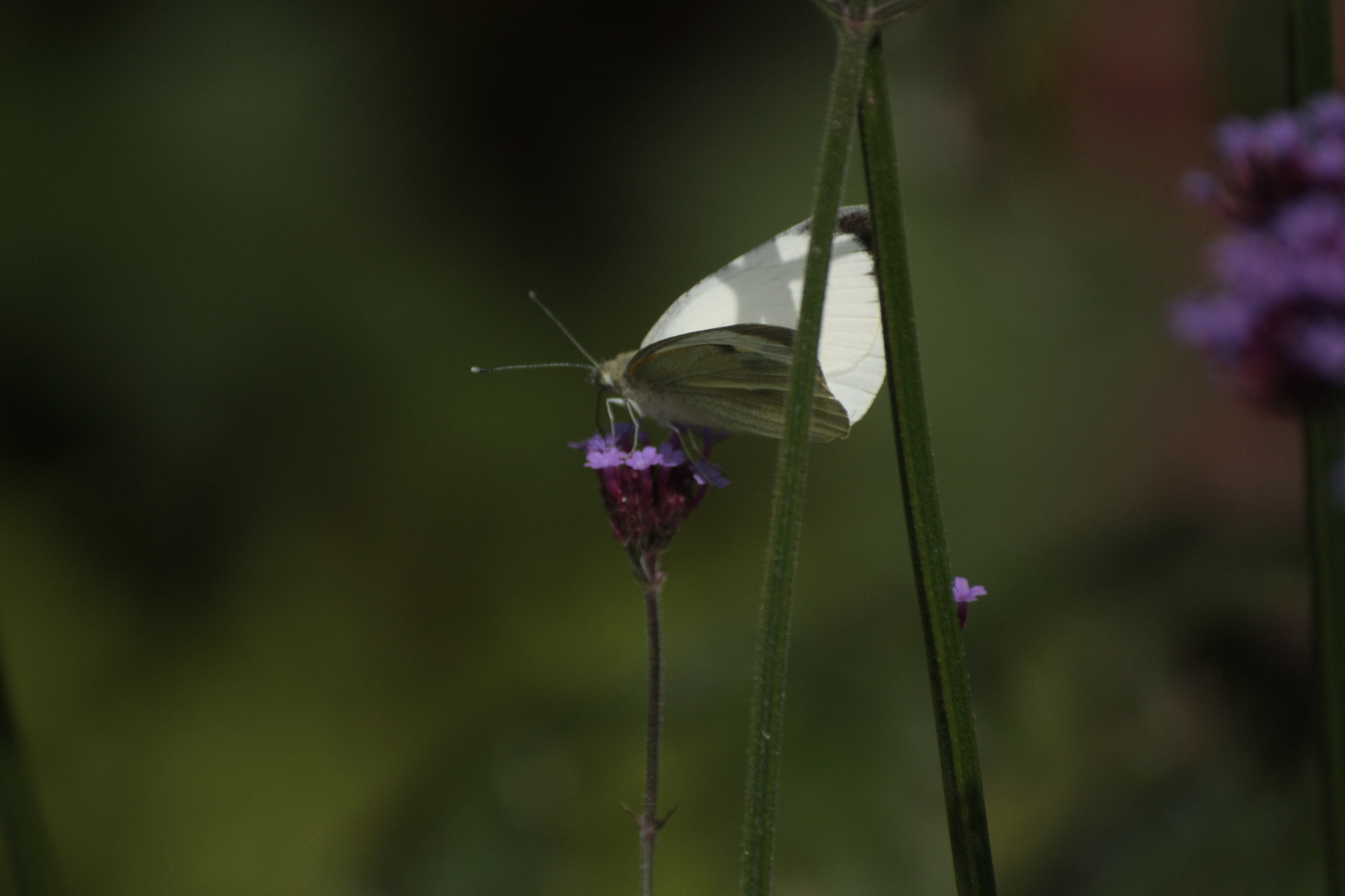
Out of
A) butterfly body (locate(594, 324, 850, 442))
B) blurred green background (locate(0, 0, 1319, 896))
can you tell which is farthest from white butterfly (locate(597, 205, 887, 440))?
blurred green background (locate(0, 0, 1319, 896))

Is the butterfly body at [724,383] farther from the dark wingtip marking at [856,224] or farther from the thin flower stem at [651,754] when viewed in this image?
the thin flower stem at [651,754]

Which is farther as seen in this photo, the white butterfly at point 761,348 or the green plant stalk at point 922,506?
the white butterfly at point 761,348

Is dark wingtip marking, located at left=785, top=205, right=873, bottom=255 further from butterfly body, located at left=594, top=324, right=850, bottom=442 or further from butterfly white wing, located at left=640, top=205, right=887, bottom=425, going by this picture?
butterfly body, located at left=594, top=324, right=850, bottom=442

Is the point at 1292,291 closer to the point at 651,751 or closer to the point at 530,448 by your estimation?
the point at 651,751

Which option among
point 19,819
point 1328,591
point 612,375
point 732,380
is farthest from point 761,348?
point 19,819

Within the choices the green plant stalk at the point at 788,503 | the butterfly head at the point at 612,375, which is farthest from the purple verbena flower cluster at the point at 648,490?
the green plant stalk at the point at 788,503
